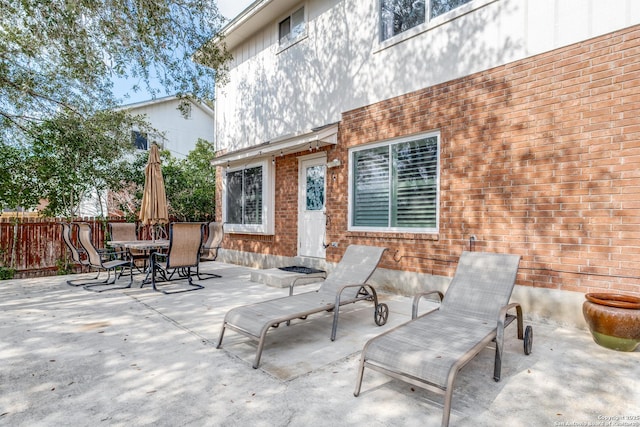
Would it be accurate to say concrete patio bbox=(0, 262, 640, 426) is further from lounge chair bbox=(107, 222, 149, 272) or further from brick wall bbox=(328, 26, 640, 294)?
lounge chair bbox=(107, 222, 149, 272)

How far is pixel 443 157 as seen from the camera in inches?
232

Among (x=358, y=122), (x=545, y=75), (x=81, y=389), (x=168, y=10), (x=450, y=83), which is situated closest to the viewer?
(x=81, y=389)

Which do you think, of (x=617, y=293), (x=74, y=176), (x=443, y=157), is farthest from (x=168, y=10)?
(x=617, y=293)

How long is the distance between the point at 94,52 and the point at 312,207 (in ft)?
18.0

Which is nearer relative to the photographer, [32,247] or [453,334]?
[453,334]

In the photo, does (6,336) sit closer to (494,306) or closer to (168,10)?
(494,306)

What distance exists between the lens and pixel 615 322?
3615mm

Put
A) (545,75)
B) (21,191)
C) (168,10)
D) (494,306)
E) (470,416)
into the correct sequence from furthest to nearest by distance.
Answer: (21,191), (168,10), (545,75), (494,306), (470,416)

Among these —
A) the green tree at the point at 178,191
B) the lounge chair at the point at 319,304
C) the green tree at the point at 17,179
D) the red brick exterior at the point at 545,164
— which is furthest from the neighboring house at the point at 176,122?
the lounge chair at the point at 319,304

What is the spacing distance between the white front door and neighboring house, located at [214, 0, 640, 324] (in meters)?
0.04

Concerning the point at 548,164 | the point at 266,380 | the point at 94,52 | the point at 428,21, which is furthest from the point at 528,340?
the point at 94,52

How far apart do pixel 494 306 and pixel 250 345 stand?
2.66 m

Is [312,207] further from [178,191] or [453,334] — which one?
[178,191]

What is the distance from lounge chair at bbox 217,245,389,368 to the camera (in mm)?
3549
